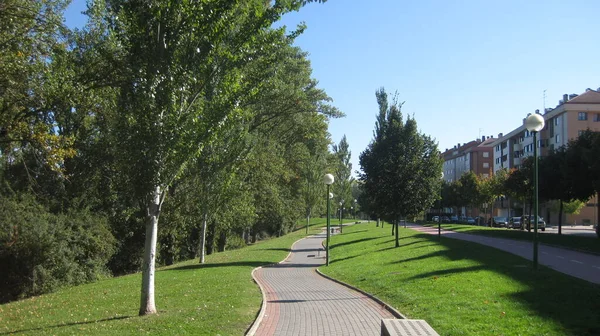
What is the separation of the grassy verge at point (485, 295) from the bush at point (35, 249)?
13.2 m

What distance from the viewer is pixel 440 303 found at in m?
9.88

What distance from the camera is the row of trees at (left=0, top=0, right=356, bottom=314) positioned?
33.8 ft

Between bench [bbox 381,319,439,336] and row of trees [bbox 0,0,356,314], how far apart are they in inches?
212

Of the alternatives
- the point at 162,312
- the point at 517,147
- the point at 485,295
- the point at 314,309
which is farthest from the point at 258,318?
the point at 517,147

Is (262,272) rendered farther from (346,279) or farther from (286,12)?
(286,12)

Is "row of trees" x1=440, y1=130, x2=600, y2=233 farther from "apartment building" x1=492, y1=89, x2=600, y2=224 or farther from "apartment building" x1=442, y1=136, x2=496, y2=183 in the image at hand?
"apartment building" x1=442, y1=136, x2=496, y2=183

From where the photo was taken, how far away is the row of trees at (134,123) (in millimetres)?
10297

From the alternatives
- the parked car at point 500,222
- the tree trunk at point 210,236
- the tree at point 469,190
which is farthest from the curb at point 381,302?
the tree at point 469,190

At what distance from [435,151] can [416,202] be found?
2994 millimetres

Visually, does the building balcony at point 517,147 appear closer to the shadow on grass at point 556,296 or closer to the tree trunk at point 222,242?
the tree trunk at point 222,242

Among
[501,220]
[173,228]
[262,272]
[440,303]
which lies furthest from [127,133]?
[501,220]

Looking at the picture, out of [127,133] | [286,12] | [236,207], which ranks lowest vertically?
[236,207]

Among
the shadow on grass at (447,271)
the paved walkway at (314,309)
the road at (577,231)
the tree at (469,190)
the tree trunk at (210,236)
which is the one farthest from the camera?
the tree at (469,190)

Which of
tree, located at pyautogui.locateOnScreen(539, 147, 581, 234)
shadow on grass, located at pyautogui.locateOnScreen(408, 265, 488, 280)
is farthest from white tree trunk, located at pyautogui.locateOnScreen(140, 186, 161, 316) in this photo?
tree, located at pyautogui.locateOnScreen(539, 147, 581, 234)
